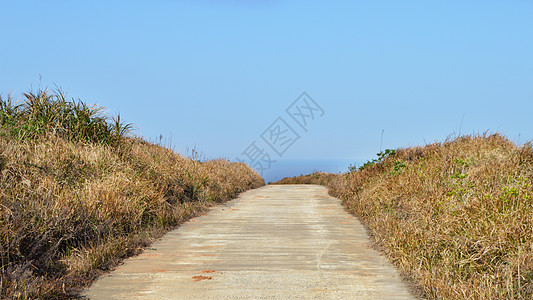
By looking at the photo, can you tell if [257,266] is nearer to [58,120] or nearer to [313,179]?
[58,120]

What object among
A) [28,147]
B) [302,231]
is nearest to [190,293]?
[302,231]

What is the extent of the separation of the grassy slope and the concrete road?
0.45 meters

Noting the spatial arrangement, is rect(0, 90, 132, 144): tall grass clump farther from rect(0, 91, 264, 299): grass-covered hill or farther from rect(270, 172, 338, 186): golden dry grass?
rect(270, 172, 338, 186): golden dry grass

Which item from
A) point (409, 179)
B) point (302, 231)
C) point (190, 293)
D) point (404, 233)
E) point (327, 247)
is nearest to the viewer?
point (190, 293)

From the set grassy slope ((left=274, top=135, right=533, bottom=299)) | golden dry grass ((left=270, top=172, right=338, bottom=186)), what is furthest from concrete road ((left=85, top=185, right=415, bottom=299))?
golden dry grass ((left=270, top=172, right=338, bottom=186))

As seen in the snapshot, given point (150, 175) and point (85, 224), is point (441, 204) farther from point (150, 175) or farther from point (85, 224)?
point (150, 175)

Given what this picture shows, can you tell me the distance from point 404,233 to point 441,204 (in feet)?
3.96

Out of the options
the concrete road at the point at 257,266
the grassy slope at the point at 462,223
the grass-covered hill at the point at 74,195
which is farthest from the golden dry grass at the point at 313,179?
the concrete road at the point at 257,266

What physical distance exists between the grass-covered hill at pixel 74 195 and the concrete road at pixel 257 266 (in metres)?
0.49

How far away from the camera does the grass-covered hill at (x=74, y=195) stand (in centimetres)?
558

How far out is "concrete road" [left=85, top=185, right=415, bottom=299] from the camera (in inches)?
207

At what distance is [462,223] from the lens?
6.48 meters

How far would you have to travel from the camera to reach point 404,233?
7.01 metres

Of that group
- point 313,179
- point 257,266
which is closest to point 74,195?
point 257,266
